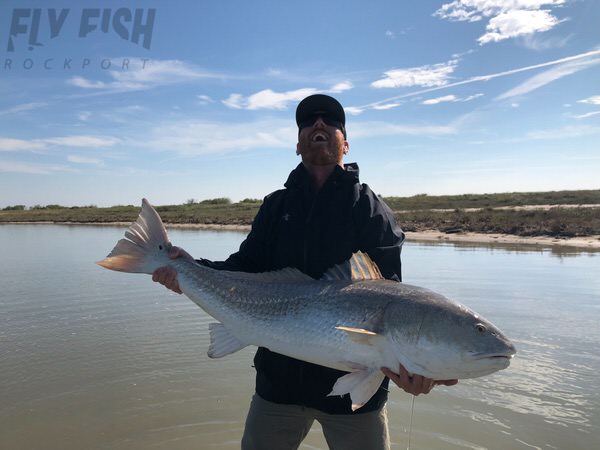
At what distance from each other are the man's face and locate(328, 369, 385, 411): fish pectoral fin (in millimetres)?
1578

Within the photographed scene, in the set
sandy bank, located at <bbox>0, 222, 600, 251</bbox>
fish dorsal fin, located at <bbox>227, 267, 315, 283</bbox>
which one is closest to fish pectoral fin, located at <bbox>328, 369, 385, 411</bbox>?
fish dorsal fin, located at <bbox>227, 267, 315, 283</bbox>

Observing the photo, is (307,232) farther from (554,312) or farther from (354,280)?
(554,312)

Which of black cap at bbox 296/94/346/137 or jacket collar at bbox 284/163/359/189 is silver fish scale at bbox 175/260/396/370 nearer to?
jacket collar at bbox 284/163/359/189

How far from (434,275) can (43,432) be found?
10627mm

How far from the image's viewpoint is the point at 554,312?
993 cm

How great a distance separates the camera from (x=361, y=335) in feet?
9.11

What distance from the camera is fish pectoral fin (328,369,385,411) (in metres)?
2.76

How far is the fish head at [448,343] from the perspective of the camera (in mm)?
2650

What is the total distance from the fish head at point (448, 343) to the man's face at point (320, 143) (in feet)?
4.40

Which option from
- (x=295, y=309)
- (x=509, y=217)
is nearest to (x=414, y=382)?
(x=295, y=309)

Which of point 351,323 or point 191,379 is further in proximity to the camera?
point 191,379

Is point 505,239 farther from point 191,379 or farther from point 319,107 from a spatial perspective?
point 319,107

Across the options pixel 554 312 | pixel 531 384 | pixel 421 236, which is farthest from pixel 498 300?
pixel 421 236

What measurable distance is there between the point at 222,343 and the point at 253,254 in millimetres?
727
